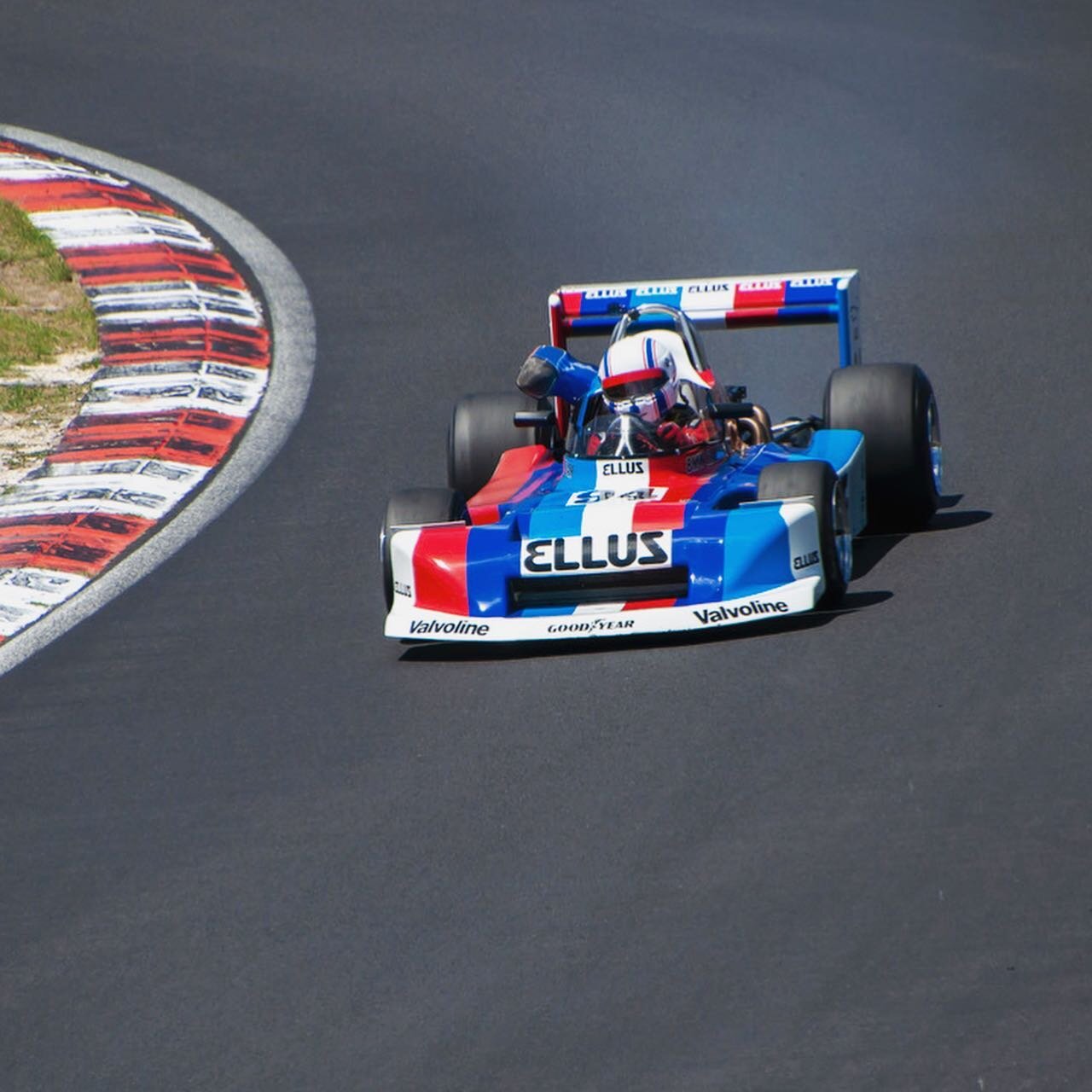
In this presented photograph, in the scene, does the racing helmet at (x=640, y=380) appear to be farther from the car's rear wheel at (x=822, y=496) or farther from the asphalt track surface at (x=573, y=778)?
the asphalt track surface at (x=573, y=778)

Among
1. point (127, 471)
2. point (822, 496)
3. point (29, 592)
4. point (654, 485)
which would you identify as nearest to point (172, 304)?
point (127, 471)

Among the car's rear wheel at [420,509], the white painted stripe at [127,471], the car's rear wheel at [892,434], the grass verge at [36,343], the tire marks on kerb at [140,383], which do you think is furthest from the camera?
the grass verge at [36,343]

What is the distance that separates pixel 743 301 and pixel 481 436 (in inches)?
52.4

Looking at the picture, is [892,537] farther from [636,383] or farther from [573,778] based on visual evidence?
[573,778]

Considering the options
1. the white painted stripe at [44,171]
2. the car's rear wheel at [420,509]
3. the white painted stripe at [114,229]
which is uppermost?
the white painted stripe at [44,171]

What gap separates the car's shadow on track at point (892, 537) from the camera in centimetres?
915

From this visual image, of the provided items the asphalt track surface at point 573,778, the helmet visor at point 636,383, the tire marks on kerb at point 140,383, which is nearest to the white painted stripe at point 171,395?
the tire marks on kerb at point 140,383

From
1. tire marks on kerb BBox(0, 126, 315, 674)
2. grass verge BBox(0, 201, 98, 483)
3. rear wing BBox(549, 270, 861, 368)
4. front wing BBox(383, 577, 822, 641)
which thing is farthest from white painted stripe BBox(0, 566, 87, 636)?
rear wing BBox(549, 270, 861, 368)

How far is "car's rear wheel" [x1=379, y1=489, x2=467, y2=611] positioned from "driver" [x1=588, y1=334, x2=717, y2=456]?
2.24ft

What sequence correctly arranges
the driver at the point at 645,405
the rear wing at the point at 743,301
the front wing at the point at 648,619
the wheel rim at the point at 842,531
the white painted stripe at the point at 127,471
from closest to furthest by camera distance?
the front wing at the point at 648,619, the wheel rim at the point at 842,531, the driver at the point at 645,405, the rear wing at the point at 743,301, the white painted stripe at the point at 127,471

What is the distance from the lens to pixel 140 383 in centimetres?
1251

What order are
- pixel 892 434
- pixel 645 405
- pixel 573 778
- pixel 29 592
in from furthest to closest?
pixel 29 592 < pixel 892 434 < pixel 645 405 < pixel 573 778

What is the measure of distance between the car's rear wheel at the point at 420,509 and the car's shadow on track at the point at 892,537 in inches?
63.4

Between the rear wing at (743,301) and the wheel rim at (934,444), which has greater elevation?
the rear wing at (743,301)
